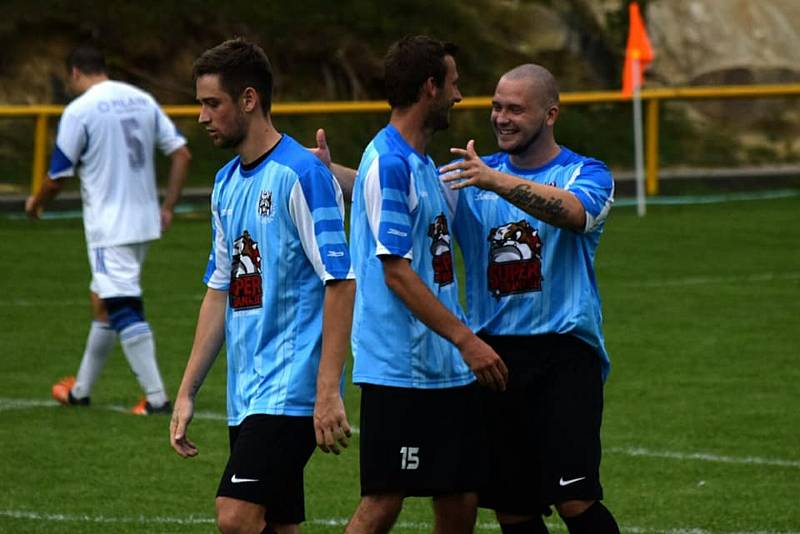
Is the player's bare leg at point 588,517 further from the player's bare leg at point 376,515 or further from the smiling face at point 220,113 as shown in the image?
the smiling face at point 220,113

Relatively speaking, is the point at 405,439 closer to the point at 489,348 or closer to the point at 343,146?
the point at 489,348

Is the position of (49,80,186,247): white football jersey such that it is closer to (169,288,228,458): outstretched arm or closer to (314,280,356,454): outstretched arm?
(169,288,228,458): outstretched arm

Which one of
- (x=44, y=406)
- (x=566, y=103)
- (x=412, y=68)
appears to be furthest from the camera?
(x=566, y=103)

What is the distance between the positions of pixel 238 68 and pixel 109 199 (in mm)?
5416

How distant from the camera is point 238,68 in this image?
20.2ft

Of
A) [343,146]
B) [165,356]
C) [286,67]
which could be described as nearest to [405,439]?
[165,356]

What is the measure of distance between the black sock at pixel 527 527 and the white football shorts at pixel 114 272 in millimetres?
4881

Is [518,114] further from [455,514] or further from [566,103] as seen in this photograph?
[566,103]

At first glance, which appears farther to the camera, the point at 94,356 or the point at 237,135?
the point at 94,356

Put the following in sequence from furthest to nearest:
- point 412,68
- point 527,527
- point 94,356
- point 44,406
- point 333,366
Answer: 1. point 44,406
2. point 94,356
3. point 527,527
4. point 412,68
5. point 333,366

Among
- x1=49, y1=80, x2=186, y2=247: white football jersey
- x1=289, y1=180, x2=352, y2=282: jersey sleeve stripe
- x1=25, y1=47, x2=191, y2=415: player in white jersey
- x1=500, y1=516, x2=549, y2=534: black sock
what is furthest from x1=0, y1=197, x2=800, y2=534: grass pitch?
x1=289, y1=180, x2=352, y2=282: jersey sleeve stripe

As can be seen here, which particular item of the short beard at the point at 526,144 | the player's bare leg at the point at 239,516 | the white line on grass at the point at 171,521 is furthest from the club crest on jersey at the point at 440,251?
the white line on grass at the point at 171,521

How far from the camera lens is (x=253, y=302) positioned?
20.3ft

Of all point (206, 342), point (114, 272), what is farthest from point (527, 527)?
point (114, 272)
